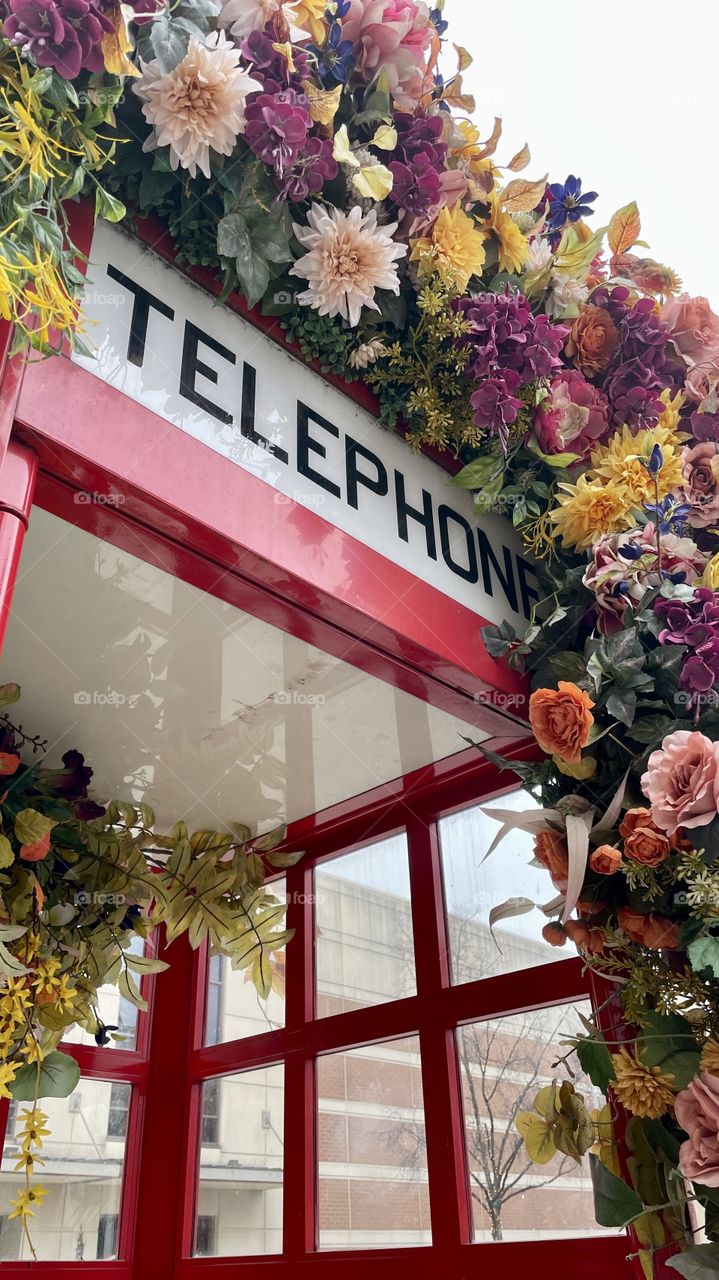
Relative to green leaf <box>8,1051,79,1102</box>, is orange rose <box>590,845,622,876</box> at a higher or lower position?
higher

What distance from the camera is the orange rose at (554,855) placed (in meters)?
1.34

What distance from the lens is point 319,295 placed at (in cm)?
128

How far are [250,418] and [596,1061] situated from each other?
99 cm

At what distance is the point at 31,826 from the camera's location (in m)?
1.63

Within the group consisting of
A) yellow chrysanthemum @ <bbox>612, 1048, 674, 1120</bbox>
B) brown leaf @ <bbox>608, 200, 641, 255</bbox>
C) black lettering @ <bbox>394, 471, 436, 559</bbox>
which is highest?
brown leaf @ <bbox>608, 200, 641, 255</bbox>

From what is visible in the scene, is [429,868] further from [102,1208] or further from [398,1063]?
[102,1208]

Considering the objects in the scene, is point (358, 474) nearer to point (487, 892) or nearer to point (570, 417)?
point (570, 417)

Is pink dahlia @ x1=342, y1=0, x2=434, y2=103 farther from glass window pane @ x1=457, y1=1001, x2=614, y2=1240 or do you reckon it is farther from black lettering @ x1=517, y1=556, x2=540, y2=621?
glass window pane @ x1=457, y1=1001, x2=614, y2=1240

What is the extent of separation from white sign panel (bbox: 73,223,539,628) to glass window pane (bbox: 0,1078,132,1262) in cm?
160

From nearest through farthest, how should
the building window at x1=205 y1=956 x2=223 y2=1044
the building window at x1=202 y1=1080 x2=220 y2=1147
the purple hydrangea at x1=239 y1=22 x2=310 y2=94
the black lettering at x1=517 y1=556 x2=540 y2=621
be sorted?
the purple hydrangea at x1=239 y1=22 x2=310 y2=94 → the black lettering at x1=517 y1=556 x2=540 y2=621 → the building window at x1=202 y1=1080 x2=220 y2=1147 → the building window at x1=205 y1=956 x2=223 y2=1044

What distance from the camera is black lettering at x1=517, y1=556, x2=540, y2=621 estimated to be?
1626 mm

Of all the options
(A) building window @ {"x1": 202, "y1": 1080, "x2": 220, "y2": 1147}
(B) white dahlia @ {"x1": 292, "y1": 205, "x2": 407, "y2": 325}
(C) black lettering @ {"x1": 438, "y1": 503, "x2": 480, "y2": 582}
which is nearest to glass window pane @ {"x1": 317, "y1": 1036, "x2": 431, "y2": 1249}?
(A) building window @ {"x1": 202, "y1": 1080, "x2": 220, "y2": 1147}

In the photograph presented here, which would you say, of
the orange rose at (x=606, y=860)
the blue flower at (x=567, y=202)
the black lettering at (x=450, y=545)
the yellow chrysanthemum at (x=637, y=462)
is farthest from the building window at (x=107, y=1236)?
the blue flower at (x=567, y=202)

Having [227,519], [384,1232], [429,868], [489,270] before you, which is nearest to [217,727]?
[429,868]
